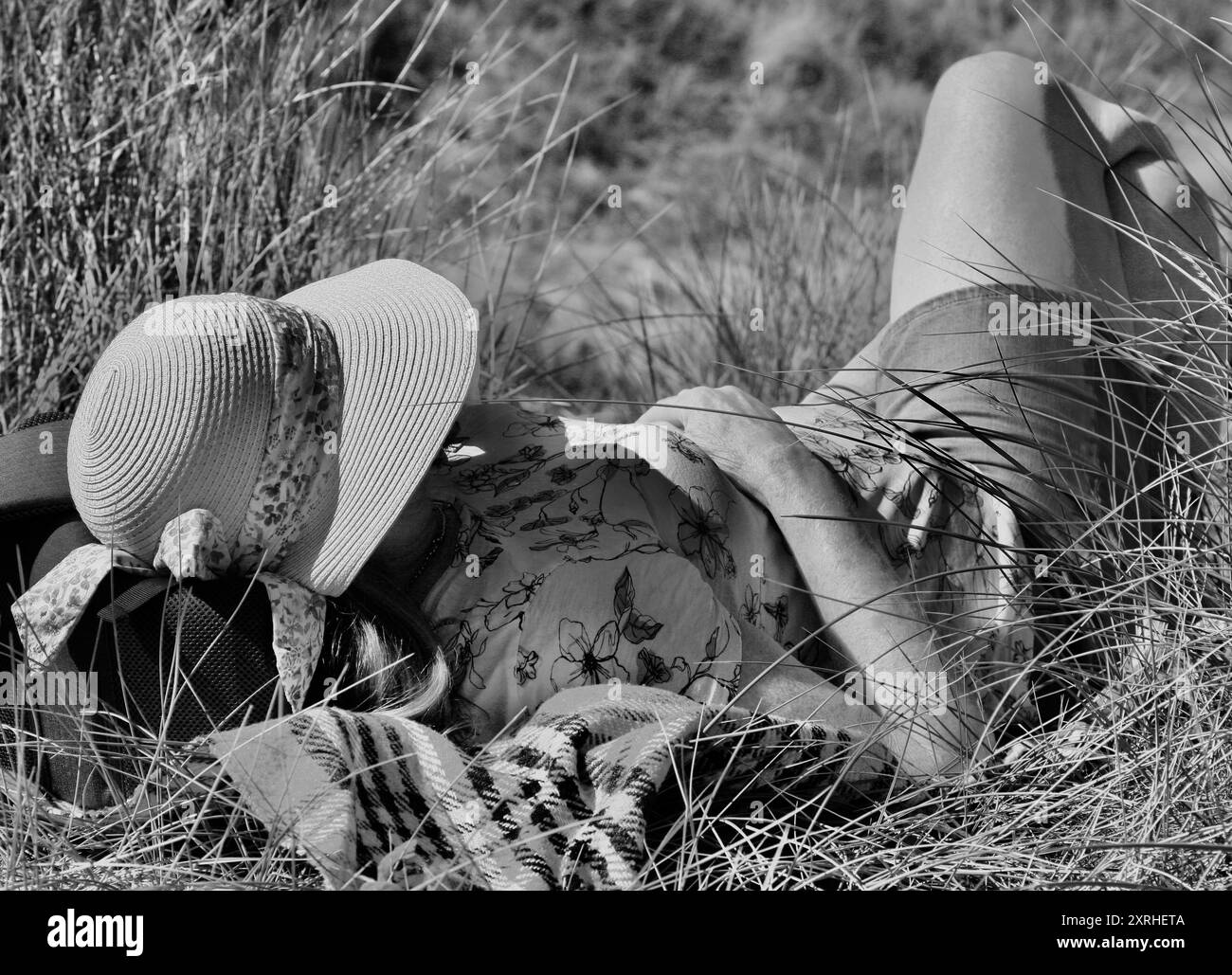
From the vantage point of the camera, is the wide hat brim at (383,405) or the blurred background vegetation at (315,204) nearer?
the wide hat brim at (383,405)

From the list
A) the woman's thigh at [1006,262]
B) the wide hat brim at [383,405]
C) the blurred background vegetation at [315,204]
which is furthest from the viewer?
the blurred background vegetation at [315,204]

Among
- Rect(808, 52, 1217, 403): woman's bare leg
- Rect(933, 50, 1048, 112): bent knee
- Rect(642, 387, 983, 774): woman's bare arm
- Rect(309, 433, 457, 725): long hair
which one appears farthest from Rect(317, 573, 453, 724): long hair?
Rect(933, 50, 1048, 112): bent knee

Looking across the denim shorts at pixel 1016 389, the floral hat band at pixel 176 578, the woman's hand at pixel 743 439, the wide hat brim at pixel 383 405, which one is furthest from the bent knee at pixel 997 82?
the floral hat band at pixel 176 578

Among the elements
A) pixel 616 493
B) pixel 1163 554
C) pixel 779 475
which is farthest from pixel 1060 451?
pixel 616 493

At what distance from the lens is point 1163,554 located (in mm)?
1122

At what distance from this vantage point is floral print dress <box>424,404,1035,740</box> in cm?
115

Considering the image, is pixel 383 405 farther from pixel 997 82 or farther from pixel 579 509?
pixel 997 82

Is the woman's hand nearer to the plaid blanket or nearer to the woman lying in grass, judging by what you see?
the woman lying in grass

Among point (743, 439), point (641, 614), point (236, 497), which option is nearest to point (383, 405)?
point (236, 497)

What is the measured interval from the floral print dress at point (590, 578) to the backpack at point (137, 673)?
0.59 ft

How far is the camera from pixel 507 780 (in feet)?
3.37

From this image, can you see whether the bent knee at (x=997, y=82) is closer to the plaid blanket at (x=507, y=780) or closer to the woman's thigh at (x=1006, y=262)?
the woman's thigh at (x=1006, y=262)

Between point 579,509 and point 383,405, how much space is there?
0.22 m

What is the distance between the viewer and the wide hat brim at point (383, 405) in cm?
109
